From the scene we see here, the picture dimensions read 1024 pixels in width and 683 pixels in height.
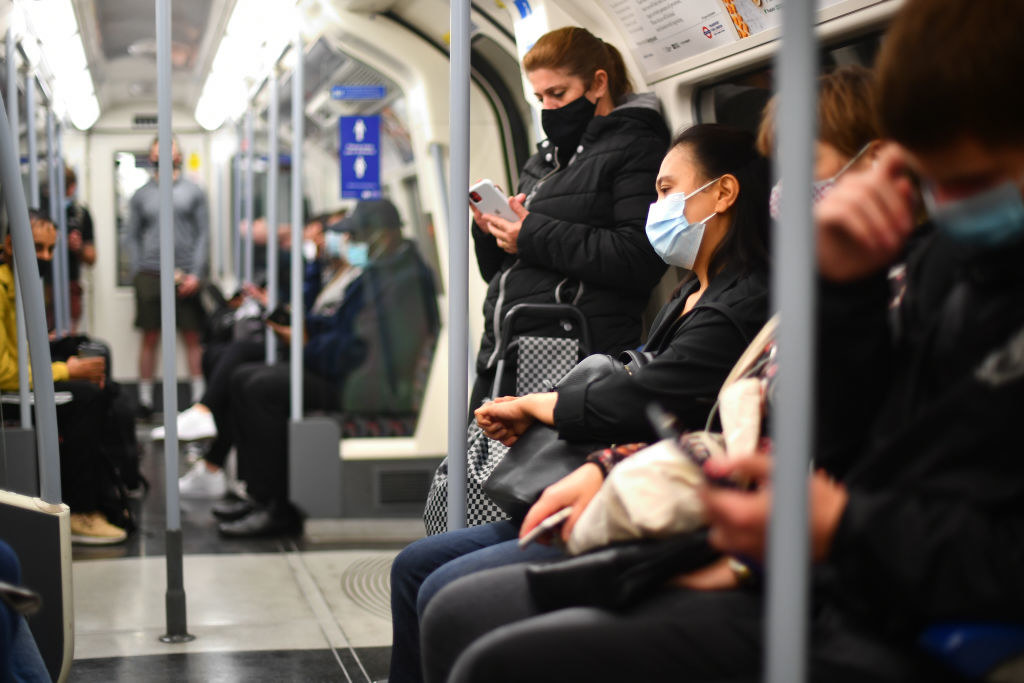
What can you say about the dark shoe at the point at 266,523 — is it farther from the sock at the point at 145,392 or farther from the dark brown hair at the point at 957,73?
the sock at the point at 145,392

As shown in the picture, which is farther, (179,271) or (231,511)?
(179,271)

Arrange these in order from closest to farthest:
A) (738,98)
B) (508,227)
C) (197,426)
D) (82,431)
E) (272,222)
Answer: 1. (508,227)
2. (738,98)
3. (82,431)
4. (272,222)
5. (197,426)

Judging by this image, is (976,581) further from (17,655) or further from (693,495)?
(17,655)

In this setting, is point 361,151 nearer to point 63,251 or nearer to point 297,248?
point 297,248

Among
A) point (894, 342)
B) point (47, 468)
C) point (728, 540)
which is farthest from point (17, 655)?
point (894, 342)

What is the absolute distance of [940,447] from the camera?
1.24 metres

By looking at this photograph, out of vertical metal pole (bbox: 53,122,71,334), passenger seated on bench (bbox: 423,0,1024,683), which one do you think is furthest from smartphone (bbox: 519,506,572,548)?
vertical metal pole (bbox: 53,122,71,334)

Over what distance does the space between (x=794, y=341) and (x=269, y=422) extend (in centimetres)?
468

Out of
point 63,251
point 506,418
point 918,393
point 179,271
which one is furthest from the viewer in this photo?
point 179,271

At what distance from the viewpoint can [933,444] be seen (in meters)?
1.25

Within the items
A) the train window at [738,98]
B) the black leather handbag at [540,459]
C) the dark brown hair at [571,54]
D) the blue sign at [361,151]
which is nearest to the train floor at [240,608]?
the black leather handbag at [540,459]

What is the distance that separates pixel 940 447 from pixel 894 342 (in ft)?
0.62

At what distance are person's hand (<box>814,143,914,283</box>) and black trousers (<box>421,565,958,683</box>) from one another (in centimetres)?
43

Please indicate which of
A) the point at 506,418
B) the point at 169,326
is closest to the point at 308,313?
the point at 169,326
